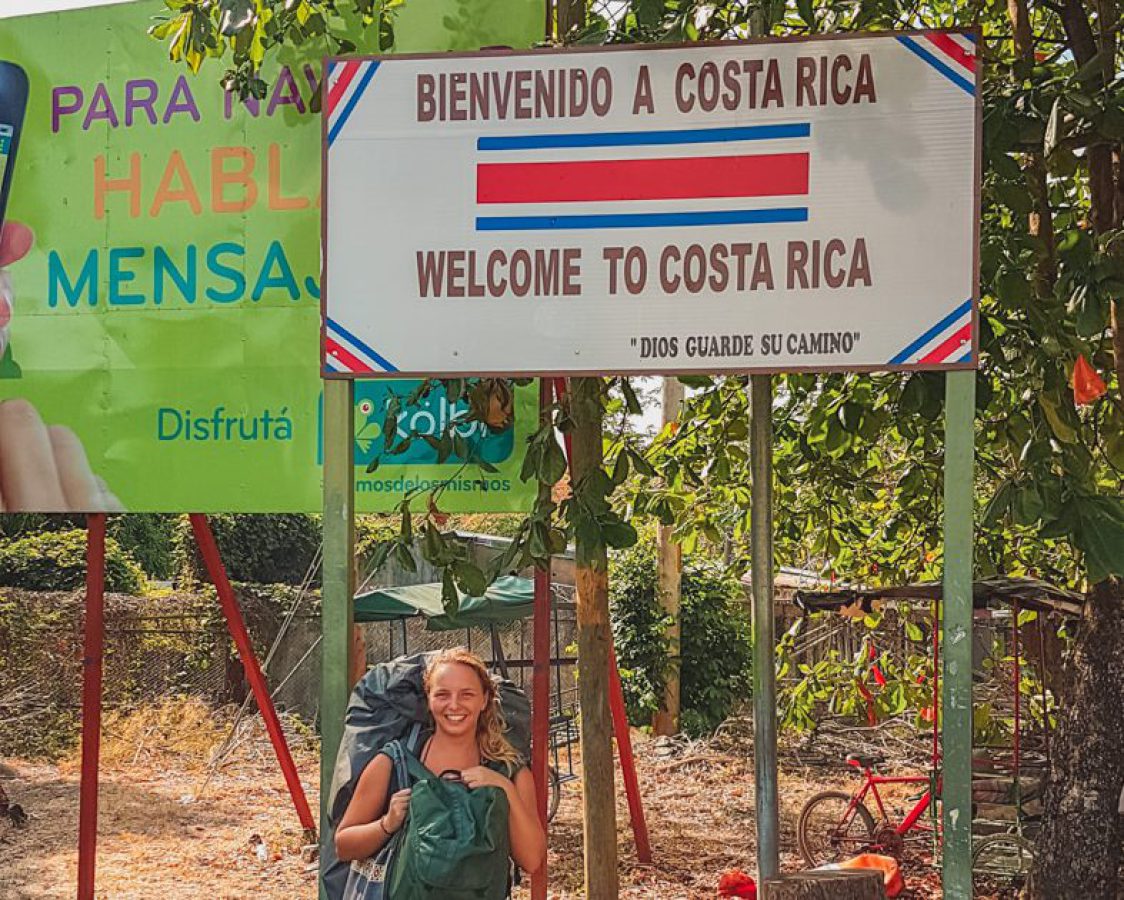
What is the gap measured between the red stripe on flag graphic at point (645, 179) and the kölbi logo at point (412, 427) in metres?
2.48

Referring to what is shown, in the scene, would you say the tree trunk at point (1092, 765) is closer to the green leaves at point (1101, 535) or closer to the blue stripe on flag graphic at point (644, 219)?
the green leaves at point (1101, 535)

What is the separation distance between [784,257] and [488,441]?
2787 millimetres

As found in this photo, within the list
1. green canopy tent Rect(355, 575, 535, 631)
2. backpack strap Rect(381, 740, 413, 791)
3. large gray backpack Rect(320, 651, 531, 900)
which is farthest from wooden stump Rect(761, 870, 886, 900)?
green canopy tent Rect(355, 575, 535, 631)

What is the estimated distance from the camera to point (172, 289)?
7098mm

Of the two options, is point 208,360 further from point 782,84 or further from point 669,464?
point 782,84

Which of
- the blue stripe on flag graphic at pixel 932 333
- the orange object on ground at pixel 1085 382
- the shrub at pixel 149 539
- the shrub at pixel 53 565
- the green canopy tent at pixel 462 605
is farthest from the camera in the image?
the shrub at pixel 149 539

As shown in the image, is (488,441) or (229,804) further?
(229,804)

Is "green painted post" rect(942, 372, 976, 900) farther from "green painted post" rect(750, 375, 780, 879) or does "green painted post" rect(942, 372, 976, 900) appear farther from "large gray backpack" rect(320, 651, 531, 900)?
"large gray backpack" rect(320, 651, 531, 900)

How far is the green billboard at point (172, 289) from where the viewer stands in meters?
6.96

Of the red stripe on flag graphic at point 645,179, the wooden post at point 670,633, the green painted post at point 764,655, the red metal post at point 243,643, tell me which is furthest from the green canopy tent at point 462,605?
the red stripe on flag graphic at point 645,179

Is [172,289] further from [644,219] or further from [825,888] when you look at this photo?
[825,888]

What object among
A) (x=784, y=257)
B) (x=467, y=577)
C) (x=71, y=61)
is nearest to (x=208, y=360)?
(x=71, y=61)

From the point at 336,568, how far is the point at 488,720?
709 millimetres

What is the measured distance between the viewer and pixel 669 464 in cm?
878
